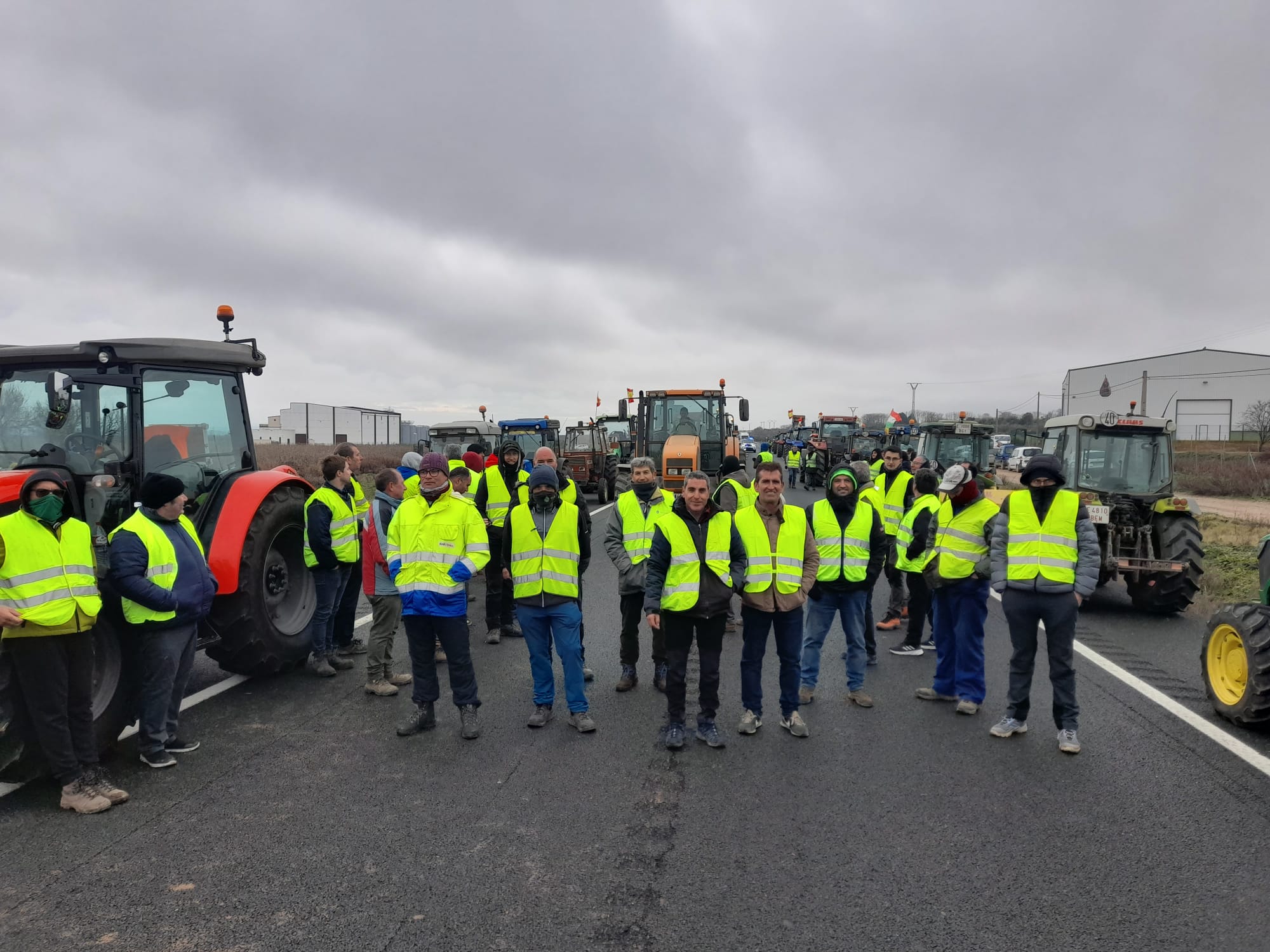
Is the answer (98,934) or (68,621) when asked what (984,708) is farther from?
(68,621)

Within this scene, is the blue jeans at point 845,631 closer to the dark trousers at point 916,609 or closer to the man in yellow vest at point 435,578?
the dark trousers at point 916,609

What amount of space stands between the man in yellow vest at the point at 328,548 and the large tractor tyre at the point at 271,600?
0.16 metres

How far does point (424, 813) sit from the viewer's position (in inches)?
162

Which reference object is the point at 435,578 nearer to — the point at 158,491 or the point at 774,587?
the point at 158,491

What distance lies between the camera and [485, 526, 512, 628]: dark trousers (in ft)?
26.1

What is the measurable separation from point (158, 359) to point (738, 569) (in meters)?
4.36

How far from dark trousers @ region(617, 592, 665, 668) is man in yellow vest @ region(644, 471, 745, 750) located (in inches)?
45.9

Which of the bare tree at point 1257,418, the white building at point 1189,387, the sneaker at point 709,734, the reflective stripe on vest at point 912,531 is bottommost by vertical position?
the sneaker at point 709,734

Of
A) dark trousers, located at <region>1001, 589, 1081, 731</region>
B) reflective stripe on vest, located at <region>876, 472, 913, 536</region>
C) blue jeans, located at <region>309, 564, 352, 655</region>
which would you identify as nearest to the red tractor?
blue jeans, located at <region>309, 564, 352, 655</region>

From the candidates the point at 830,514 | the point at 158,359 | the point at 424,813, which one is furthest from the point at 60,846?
the point at 830,514

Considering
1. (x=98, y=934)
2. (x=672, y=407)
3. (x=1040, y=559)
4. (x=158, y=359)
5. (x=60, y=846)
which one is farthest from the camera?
(x=672, y=407)

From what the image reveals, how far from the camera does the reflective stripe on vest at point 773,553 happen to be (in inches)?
206

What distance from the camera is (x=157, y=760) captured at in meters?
4.66

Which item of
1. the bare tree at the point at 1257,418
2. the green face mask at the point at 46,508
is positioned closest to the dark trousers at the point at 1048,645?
the green face mask at the point at 46,508
